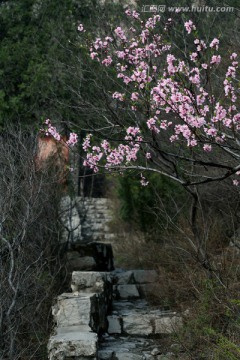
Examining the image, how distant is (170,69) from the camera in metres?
7.36

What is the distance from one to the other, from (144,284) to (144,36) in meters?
4.33

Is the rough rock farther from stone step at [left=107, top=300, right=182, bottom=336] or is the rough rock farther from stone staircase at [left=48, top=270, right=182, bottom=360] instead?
stone step at [left=107, top=300, right=182, bottom=336]

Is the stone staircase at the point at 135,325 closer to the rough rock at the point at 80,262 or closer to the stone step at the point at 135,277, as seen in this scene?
the stone step at the point at 135,277

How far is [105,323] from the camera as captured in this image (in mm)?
9492

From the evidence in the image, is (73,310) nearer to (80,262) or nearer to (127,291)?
(127,291)

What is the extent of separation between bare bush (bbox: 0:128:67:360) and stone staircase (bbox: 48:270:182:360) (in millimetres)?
366

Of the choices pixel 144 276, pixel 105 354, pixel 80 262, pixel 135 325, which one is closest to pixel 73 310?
pixel 105 354

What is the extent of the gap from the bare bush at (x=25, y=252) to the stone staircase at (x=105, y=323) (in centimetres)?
37

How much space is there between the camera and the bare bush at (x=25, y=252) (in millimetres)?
8109

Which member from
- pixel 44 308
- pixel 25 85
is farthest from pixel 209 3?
pixel 44 308

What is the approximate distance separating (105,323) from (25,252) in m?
1.42

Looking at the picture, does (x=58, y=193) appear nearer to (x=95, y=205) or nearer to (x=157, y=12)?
(x=157, y=12)

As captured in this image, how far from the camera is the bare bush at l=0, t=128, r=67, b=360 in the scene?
8109mm

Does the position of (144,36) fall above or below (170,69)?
above
